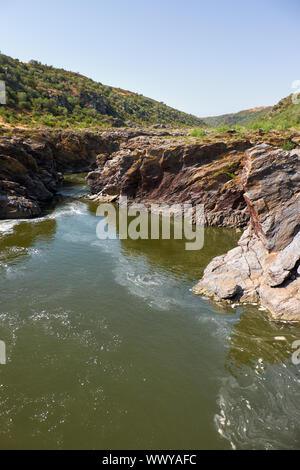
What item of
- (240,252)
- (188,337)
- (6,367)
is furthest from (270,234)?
(6,367)

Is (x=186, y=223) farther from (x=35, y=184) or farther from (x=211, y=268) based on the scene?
(x=35, y=184)

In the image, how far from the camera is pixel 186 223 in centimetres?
3538

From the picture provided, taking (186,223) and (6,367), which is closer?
(6,367)

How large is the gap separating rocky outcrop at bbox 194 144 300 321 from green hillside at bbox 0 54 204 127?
68289mm

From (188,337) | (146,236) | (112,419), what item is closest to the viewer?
(112,419)

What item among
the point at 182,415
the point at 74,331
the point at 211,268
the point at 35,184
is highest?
the point at 35,184

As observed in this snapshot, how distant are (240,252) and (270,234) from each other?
2.69m

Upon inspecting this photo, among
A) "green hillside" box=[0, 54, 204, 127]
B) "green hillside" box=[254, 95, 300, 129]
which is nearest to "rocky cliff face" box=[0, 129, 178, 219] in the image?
"green hillside" box=[0, 54, 204, 127]

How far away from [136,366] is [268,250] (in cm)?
1165

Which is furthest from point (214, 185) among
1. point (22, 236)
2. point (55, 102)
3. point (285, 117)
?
point (55, 102)

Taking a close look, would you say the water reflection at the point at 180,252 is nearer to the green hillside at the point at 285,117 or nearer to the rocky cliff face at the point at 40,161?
the rocky cliff face at the point at 40,161

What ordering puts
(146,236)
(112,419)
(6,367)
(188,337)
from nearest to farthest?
(112,419) → (6,367) → (188,337) → (146,236)

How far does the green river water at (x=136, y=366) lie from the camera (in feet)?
31.6

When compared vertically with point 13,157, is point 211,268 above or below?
below
